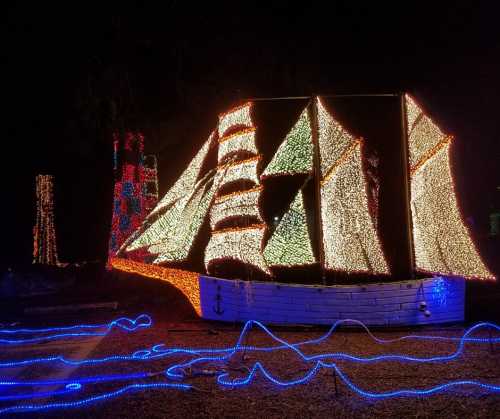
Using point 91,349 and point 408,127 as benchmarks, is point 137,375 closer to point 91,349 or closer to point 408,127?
point 91,349

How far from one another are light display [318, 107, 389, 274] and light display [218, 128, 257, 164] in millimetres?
1704

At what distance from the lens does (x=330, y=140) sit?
350 inches

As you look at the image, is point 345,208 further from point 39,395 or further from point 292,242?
point 39,395

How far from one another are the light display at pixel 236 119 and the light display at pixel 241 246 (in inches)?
103

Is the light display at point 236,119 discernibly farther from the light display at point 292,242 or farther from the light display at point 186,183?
the light display at point 292,242

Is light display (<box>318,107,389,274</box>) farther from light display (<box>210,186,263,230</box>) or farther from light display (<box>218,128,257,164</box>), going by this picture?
light display (<box>218,128,257,164</box>)

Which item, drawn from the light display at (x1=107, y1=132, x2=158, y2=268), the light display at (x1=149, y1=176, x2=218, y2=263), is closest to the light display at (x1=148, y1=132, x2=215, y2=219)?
the light display at (x1=149, y1=176, x2=218, y2=263)

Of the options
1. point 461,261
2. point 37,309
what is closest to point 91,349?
point 37,309

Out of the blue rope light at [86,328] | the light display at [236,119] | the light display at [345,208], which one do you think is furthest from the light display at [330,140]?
the blue rope light at [86,328]

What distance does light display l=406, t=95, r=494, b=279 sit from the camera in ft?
26.2

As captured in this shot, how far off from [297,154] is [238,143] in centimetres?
163

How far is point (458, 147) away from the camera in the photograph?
21.7m

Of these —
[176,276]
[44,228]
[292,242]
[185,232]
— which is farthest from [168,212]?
[44,228]

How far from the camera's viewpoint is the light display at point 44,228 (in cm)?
1478
